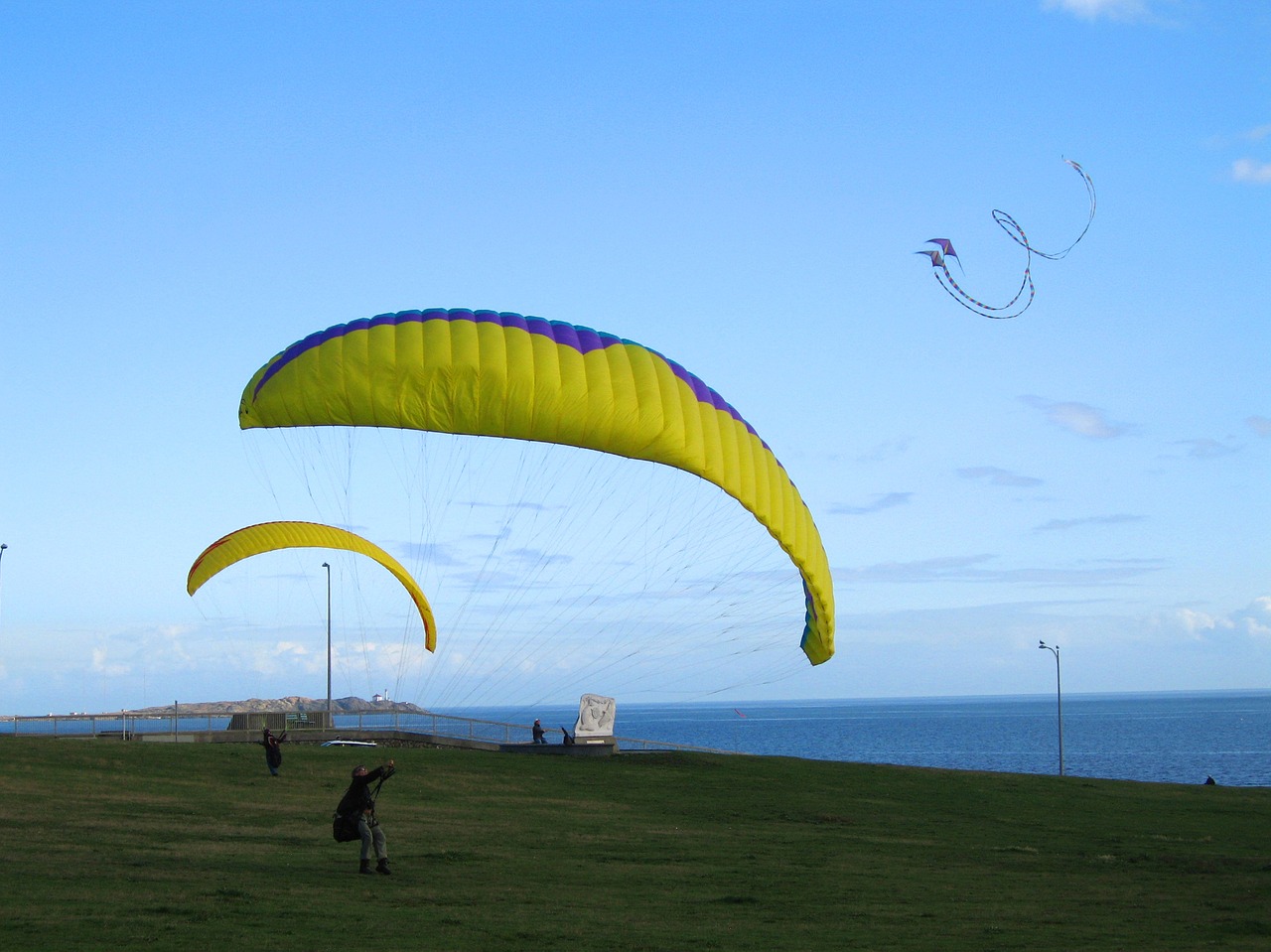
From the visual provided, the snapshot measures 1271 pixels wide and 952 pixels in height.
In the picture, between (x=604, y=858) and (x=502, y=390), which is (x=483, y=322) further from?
(x=604, y=858)

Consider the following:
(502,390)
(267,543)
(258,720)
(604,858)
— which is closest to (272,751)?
(267,543)

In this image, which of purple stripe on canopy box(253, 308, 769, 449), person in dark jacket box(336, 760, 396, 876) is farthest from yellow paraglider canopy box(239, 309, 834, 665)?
person in dark jacket box(336, 760, 396, 876)

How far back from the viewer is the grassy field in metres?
11.0

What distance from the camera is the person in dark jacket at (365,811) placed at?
13461 millimetres

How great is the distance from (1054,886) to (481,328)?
1119 cm

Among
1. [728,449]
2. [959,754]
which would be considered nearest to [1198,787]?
[728,449]

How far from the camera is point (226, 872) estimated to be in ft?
44.7

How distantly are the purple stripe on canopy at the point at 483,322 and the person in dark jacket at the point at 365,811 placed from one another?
25.9ft

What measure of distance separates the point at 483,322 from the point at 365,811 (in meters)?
8.39

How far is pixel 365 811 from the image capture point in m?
13.7

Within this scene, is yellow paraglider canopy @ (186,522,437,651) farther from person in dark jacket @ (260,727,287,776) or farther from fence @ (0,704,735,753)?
fence @ (0,704,735,753)

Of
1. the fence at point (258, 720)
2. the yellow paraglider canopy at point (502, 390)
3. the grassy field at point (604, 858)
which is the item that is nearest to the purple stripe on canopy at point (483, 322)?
the yellow paraglider canopy at point (502, 390)

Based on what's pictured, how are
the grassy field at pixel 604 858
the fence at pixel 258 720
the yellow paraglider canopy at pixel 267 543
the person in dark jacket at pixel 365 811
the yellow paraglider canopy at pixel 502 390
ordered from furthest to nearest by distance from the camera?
1. the fence at pixel 258 720
2. the yellow paraglider canopy at pixel 267 543
3. the yellow paraglider canopy at pixel 502 390
4. the person in dark jacket at pixel 365 811
5. the grassy field at pixel 604 858

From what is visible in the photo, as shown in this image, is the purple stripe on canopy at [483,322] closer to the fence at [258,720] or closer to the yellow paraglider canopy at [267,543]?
the yellow paraglider canopy at [267,543]
